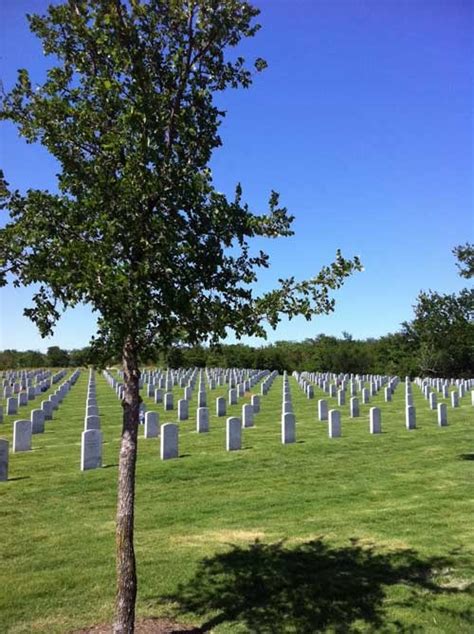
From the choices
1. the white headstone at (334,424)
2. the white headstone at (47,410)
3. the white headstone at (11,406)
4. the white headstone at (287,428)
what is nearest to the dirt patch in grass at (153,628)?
the white headstone at (287,428)

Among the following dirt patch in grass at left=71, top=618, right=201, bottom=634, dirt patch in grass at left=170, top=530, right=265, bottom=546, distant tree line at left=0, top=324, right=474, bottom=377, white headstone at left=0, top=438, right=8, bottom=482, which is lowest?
dirt patch in grass at left=71, top=618, right=201, bottom=634

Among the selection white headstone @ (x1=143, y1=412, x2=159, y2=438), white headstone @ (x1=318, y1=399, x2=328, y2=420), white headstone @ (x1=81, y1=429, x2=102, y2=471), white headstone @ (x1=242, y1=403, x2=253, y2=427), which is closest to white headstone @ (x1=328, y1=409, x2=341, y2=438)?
white headstone @ (x1=242, y1=403, x2=253, y2=427)

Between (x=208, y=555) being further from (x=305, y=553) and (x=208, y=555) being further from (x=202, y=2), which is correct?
(x=202, y=2)

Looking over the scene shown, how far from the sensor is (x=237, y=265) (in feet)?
18.0

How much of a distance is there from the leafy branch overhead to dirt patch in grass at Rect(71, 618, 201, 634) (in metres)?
2.75

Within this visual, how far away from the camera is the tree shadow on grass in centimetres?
543

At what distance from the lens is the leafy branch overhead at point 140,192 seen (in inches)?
182

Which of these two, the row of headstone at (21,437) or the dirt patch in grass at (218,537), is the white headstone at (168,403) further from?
the dirt patch in grass at (218,537)

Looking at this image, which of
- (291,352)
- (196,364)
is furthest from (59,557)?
(291,352)

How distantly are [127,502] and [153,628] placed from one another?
1.35 metres

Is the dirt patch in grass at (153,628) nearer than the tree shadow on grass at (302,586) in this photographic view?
Yes

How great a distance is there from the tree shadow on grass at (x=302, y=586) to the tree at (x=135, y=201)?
1.34 meters

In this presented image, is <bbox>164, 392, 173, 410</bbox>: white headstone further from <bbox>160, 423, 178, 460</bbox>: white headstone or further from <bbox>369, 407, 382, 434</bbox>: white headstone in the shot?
<bbox>160, 423, 178, 460</bbox>: white headstone

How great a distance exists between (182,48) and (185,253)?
1955mm
